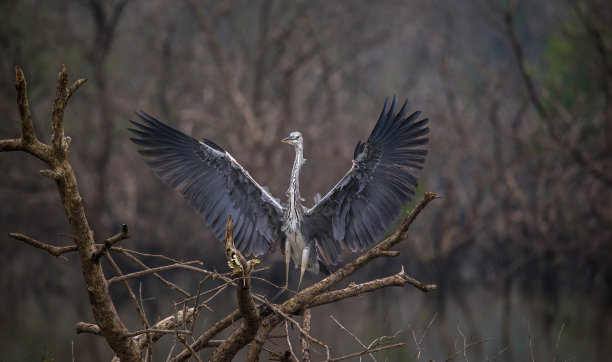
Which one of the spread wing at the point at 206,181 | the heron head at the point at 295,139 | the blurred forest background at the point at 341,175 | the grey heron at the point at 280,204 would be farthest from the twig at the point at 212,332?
the blurred forest background at the point at 341,175

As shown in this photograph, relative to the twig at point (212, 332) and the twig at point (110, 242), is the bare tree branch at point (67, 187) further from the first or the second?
the twig at point (212, 332)

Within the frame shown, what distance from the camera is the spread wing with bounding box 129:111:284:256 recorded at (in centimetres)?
614

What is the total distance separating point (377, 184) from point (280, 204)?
933mm

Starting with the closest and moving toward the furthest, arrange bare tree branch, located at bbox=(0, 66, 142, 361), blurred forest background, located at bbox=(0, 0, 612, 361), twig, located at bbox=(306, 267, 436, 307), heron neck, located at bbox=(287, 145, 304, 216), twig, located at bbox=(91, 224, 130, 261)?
twig, located at bbox=(91, 224, 130, 261) < bare tree branch, located at bbox=(0, 66, 142, 361) < twig, located at bbox=(306, 267, 436, 307) < heron neck, located at bbox=(287, 145, 304, 216) < blurred forest background, located at bbox=(0, 0, 612, 361)

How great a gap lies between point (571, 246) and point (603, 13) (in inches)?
157

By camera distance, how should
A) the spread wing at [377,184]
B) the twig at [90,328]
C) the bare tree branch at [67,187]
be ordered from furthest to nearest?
the spread wing at [377,184] → the twig at [90,328] → the bare tree branch at [67,187]

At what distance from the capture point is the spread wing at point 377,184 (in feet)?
18.3

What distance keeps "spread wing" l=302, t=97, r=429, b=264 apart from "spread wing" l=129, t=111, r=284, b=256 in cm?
48

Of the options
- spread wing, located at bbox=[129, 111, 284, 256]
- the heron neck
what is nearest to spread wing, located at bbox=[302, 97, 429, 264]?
the heron neck

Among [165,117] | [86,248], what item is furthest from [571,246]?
[86,248]

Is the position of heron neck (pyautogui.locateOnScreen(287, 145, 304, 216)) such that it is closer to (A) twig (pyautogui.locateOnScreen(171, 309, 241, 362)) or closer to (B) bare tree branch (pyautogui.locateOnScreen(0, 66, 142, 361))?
(A) twig (pyautogui.locateOnScreen(171, 309, 241, 362))

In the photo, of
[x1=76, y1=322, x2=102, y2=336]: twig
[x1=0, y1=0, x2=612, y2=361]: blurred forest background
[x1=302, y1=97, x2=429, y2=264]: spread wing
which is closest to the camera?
[x1=76, y1=322, x2=102, y2=336]: twig

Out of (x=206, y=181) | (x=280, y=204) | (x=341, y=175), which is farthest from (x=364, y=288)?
(x=341, y=175)

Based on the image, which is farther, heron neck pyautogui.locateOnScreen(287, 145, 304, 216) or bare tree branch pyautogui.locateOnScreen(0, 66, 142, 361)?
heron neck pyautogui.locateOnScreen(287, 145, 304, 216)
